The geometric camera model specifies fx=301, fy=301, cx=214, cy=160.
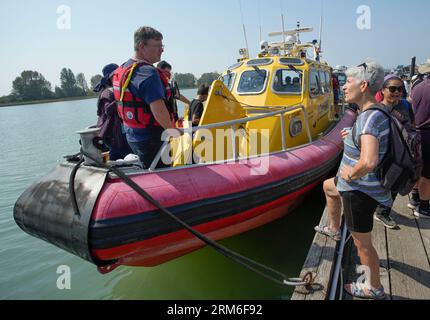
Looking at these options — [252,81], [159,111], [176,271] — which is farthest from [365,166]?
[252,81]

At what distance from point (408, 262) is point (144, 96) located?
2.58m

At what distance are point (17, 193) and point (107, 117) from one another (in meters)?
4.97

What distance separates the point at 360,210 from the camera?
197 centimetres

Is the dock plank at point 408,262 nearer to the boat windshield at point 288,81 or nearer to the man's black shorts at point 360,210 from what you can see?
the man's black shorts at point 360,210

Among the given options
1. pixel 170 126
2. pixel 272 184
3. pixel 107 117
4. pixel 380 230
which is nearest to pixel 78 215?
pixel 170 126

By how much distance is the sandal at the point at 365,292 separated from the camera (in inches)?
83.5

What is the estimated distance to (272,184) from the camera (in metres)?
3.28

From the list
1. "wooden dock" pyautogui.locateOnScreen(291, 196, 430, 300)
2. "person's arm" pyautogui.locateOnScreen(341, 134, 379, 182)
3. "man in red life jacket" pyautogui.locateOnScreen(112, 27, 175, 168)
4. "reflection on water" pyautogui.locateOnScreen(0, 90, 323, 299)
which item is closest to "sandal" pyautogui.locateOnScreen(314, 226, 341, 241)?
"wooden dock" pyautogui.locateOnScreen(291, 196, 430, 300)

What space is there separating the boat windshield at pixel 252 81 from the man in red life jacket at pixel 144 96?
275cm

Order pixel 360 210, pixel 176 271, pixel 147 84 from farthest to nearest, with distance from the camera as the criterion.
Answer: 1. pixel 176 271
2. pixel 147 84
3. pixel 360 210

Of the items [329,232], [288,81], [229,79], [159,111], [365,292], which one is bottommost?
[365,292]

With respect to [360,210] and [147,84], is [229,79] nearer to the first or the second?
[147,84]

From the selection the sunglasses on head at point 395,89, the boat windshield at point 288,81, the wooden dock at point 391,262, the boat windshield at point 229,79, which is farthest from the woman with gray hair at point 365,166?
the boat windshield at point 229,79
